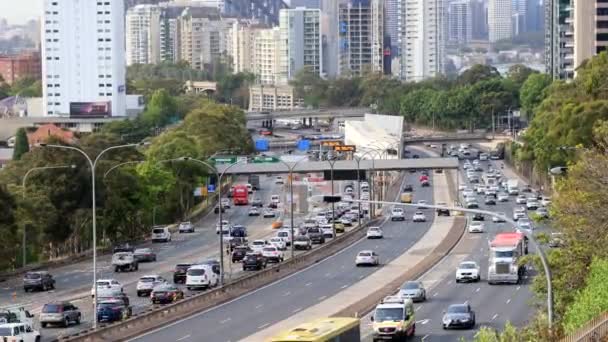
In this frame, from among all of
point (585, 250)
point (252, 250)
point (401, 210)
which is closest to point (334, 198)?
point (585, 250)

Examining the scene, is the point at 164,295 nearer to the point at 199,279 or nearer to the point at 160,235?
the point at 199,279

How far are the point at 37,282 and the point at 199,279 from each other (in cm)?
715

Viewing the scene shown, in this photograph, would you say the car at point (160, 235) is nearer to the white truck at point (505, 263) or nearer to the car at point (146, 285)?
the car at point (146, 285)

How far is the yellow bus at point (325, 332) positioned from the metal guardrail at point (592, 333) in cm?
955

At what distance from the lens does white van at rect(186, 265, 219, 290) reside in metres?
77.2

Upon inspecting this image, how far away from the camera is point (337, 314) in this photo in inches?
2562

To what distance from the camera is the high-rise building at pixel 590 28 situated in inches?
7603

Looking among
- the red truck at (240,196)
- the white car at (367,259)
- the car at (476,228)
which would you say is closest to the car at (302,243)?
the white car at (367,259)

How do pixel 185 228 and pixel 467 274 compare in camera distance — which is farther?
pixel 185 228

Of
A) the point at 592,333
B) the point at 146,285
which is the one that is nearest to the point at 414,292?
the point at 146,285

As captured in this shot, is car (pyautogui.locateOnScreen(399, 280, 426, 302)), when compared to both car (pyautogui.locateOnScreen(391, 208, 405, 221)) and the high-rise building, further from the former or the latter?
the high-rise building

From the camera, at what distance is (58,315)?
62.8 metres

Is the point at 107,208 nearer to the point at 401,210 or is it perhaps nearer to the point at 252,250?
the point at 252,250

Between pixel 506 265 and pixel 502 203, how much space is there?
190 feet
